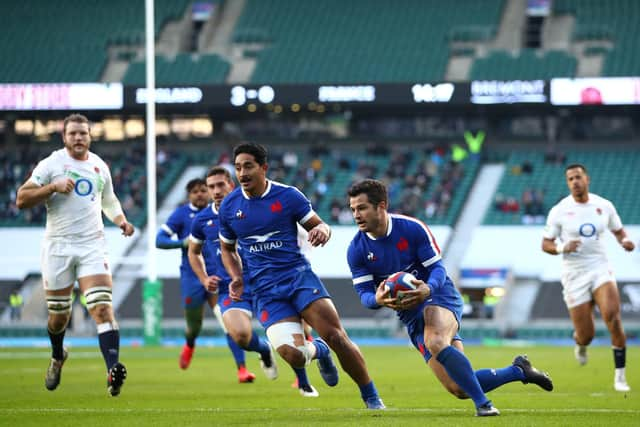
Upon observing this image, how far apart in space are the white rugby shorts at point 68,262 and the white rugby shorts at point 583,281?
638cm

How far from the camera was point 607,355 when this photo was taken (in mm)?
Answer: 26109

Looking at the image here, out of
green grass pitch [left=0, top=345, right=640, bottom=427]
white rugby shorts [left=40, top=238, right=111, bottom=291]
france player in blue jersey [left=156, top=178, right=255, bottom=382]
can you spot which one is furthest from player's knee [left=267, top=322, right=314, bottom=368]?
france player in blue jersey [left=156, top=178, right=255, bottom=382]

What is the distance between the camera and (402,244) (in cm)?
1030

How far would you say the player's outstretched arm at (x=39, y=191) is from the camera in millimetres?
12039

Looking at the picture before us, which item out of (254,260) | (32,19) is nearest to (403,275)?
(254,260)

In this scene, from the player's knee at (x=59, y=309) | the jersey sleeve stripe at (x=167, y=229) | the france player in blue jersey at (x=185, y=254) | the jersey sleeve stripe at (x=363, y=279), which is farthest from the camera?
the jersey sleeve stripe at (x=167, y=229)

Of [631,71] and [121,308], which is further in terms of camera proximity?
[631,71]

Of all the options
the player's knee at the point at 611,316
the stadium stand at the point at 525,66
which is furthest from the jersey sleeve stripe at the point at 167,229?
the stadium stand at the point at 525,66

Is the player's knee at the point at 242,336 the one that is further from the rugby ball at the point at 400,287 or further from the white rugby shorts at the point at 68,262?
the rugby ball at the point at 400,287

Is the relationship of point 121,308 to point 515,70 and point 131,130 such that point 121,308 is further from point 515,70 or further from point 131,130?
point 515,70

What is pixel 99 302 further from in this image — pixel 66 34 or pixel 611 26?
pixel 66 34

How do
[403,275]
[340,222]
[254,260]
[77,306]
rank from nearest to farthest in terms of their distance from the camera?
[403,275]
[254,260]
[77,306]
[340,222]

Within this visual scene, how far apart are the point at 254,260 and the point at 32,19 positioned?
152ft

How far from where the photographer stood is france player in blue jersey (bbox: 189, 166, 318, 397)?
48.5 ft
